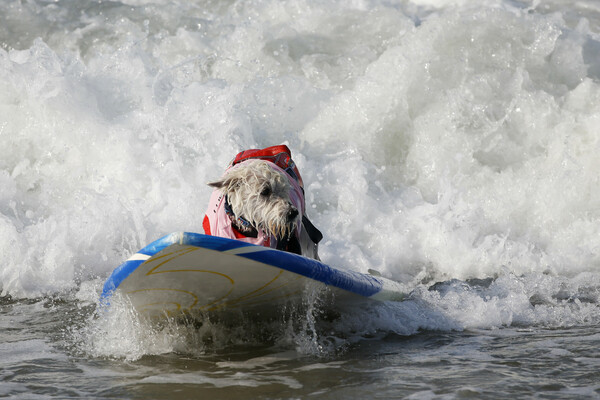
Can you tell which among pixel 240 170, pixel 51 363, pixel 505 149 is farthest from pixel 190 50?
pixel 51 363

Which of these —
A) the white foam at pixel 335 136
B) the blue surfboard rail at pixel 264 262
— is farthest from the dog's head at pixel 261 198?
the white foam at pixel 335 136

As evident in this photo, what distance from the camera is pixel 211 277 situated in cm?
341

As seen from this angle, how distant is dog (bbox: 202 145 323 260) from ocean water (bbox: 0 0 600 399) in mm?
422

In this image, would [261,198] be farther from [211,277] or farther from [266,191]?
[211,277]

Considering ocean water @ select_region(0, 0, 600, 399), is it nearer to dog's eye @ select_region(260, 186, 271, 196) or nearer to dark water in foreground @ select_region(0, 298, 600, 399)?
dark water in foreground @ select_region(0, 298, 600, 399)

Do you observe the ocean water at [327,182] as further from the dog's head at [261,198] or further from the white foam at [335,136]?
the dog's head at [261,198]

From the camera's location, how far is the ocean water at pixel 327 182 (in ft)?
11.9

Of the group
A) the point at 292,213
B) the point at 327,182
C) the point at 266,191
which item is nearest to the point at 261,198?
the point at 266,191

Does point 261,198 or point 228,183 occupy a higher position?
point 228,183

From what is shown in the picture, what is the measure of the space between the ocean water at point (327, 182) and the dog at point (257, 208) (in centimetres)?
42

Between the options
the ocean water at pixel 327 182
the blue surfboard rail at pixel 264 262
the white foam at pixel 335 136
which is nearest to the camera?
the blue surfboard rail at pixel 264 262

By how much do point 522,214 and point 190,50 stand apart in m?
5.01

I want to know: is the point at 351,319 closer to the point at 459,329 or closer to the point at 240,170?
the point at 459,329

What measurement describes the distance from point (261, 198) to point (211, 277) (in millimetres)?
668
